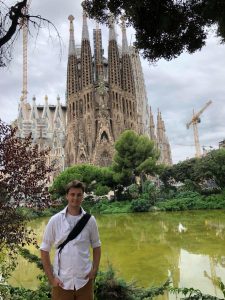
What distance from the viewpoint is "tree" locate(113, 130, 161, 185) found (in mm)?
34969

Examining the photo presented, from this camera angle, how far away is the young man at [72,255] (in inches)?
107

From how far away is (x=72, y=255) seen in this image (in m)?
2.75

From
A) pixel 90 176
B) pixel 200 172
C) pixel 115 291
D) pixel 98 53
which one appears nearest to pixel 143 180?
pixel 90 176

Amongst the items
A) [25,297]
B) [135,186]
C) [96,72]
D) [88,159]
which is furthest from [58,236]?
[96,72]

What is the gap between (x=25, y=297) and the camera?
4.50 m

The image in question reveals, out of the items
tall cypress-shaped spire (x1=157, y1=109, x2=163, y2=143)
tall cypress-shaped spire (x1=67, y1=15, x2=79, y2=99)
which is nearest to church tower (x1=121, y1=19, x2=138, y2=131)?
tall cypress-shaped spire (x1=67, y1=15, x2=79, y2=99)

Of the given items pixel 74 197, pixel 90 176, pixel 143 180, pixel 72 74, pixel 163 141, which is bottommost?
pixel 74 197

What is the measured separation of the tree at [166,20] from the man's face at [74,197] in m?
1.79

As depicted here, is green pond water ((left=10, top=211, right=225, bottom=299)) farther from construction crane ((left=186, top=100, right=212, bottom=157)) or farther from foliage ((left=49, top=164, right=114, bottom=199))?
construction crane ((left=186, top=100, right=212, bottom=157))

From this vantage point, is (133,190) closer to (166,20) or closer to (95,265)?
(166,20)

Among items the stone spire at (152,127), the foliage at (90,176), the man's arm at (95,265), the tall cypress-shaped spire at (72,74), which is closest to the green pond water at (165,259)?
the man's arm at (95,265)

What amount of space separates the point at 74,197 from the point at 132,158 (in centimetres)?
3300

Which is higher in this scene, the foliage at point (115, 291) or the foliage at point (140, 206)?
the foliage at point (140, 206)

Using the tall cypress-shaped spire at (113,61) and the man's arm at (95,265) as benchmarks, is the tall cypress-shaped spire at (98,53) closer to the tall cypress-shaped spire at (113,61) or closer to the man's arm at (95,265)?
the tall cypress-shaped spire at (113,61)
